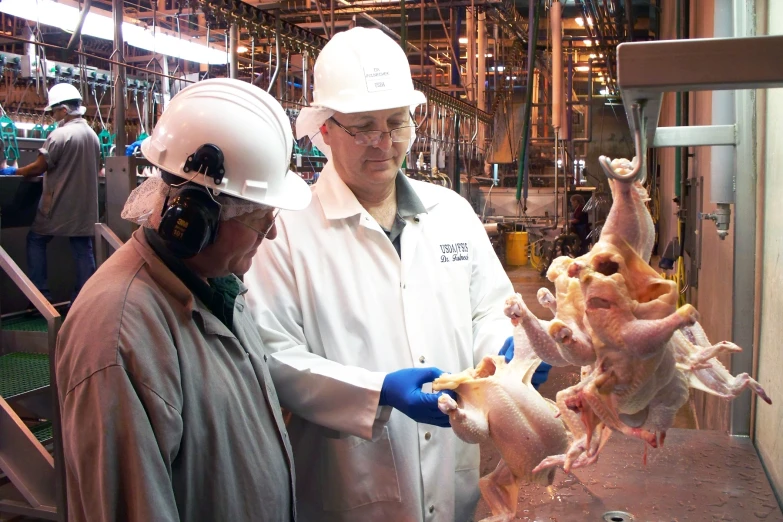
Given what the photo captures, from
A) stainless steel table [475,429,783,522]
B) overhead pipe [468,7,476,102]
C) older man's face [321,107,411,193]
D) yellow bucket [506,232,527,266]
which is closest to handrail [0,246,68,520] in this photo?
older man's face [321,107,411,193]

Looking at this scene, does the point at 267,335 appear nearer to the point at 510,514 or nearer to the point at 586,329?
the point at 510,514

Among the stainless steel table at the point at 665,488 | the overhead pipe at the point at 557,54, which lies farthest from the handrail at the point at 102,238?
the overhead pipe at the point at 557,54

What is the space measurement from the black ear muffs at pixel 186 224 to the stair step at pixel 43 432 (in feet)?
10.9

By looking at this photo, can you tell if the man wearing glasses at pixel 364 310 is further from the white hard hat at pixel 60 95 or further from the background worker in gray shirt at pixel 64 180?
the white hard hat at pixel 60 95

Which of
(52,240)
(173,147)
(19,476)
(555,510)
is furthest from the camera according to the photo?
(52,240)

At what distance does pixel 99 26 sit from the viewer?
454 cm

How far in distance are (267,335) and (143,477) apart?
0.66 metres

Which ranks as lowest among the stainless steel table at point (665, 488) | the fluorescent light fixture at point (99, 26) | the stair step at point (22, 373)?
the stair step at point (22, 373)

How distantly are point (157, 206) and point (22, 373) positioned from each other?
10.4ft

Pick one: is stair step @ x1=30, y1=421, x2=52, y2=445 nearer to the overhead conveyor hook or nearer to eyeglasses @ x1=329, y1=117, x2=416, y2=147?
eyeglasses @ x1=329, y1=117, x2=416, y2=147

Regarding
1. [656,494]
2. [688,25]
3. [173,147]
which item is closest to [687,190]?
[688,25]

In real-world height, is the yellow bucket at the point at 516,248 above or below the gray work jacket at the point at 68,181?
below

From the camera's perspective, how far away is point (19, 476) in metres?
3.59

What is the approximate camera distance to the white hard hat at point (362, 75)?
2.03 metres
